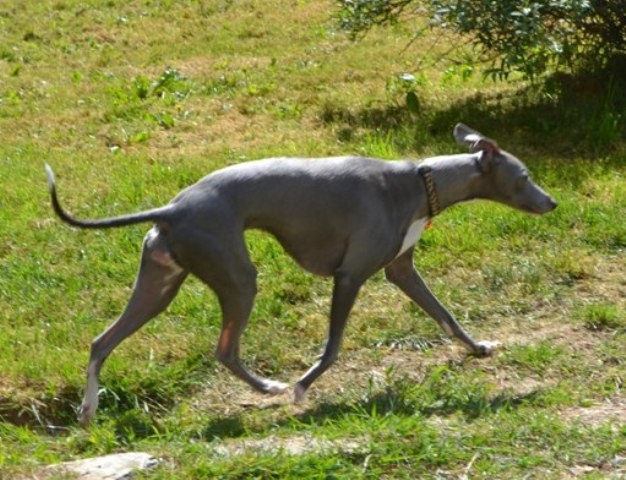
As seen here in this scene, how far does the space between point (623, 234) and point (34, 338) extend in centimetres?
370

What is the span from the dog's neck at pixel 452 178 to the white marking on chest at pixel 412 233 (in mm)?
94

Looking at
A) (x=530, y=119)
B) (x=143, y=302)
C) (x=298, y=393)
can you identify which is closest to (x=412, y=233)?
(x=298, y=393)

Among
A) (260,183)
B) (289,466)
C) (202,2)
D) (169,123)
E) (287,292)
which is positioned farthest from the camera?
(202,2)

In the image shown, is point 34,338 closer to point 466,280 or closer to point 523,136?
point 466,280

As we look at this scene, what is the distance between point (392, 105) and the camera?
11.6m

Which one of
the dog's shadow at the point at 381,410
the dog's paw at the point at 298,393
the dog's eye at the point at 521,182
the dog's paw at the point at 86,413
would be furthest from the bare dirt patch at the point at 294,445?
the dog's eye at the point at 521,182

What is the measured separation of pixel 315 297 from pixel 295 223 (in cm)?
155

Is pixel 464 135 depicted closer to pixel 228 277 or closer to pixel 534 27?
pixel 228 277

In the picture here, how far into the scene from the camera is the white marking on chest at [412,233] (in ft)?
21.8

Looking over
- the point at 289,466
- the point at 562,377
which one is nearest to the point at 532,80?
the point at 562,377

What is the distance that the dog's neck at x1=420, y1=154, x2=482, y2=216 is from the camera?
668cm

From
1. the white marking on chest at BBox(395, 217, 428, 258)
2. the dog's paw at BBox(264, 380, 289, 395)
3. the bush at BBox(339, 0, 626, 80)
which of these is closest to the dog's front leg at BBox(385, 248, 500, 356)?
the white marking on chest at BBox(395, 217, 428, 258)

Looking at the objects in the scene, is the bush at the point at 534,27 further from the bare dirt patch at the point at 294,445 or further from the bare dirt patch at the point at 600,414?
the bare dirt patch at the point at 294,445

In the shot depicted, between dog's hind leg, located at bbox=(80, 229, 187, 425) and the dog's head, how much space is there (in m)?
1.66
